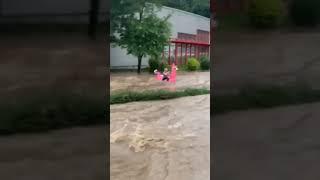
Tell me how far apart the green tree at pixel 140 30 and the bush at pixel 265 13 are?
4.74 meters

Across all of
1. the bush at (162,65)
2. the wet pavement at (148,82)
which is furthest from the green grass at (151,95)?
the bush at (162,65)

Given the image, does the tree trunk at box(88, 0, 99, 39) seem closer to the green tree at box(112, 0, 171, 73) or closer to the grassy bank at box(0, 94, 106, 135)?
the grassy bank at box(0, 94, 106, 135)

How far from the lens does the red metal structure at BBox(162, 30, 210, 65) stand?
282 inches

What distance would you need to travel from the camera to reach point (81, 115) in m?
1.54

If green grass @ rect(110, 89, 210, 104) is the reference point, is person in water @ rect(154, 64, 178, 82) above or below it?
above

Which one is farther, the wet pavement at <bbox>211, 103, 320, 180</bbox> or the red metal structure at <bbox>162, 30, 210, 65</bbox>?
the red metal structure at <bbox>162, 30, 210, 65</bbox>

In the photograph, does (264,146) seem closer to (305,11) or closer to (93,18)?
(305,11)

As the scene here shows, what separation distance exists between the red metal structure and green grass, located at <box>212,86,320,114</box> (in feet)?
17.5

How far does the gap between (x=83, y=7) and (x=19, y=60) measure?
0.88 ft


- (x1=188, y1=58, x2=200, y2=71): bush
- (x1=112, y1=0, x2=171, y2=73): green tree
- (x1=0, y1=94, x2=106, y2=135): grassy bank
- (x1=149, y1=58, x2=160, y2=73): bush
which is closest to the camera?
(x1=0, y1=94, x2=106, y2=135): grassy bank

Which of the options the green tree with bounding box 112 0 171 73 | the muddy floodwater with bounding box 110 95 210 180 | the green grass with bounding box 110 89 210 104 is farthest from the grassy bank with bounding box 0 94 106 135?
the green tree with bounding box 112 0 171 73

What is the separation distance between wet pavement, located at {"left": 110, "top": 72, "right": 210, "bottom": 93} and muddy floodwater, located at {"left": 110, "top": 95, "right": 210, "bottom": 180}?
596mm

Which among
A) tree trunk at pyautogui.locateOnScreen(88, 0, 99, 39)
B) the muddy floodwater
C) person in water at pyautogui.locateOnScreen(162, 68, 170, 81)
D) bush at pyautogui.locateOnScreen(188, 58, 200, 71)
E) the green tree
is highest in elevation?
the green tree

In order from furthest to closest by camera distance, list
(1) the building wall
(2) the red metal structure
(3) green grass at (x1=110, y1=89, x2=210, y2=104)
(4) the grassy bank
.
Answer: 1. (2) the red metal structure
2. (1) the building wall
3. (3) green grass at (x1=110, y1=89, x2=210, y2=104)
4. (4) the grassy bank
